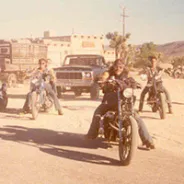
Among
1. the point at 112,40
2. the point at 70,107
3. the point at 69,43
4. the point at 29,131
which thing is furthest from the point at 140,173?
the point at 112,40

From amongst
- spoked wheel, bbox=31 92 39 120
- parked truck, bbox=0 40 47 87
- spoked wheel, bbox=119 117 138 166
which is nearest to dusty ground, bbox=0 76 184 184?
spoked wheel, bbox=119 117 138 166

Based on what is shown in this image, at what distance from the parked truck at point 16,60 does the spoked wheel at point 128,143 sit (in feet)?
57.7

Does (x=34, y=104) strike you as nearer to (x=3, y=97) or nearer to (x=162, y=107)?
(x=3, y=97)

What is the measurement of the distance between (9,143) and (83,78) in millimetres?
8338

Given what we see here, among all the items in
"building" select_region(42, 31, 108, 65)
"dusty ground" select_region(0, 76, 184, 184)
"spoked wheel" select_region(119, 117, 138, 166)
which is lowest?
"dusty ground" select_region(0, 76, 184, 184)

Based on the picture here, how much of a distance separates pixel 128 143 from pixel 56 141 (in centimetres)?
197

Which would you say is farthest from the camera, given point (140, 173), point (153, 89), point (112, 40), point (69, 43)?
point (112, 40)

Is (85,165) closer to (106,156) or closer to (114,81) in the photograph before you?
(106,156)

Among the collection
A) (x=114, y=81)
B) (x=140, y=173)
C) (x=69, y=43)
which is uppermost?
(x=69, y=43)

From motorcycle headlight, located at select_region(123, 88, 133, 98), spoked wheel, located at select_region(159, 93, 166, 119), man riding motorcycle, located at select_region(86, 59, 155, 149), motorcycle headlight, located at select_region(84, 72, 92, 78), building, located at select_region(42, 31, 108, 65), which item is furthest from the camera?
building, located at select_region(42, 31, 108, 65)

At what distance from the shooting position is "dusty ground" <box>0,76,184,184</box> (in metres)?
4.82

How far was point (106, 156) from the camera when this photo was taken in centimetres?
590

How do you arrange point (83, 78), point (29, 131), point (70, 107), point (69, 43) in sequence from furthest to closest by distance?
point (69, 43)
point (83, 78)
point (70, 107)
point (29, 131)

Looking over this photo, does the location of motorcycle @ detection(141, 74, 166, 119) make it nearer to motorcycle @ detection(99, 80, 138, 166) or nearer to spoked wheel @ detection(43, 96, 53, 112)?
spoked wheel @ detection(43, 96, 53, 112)
